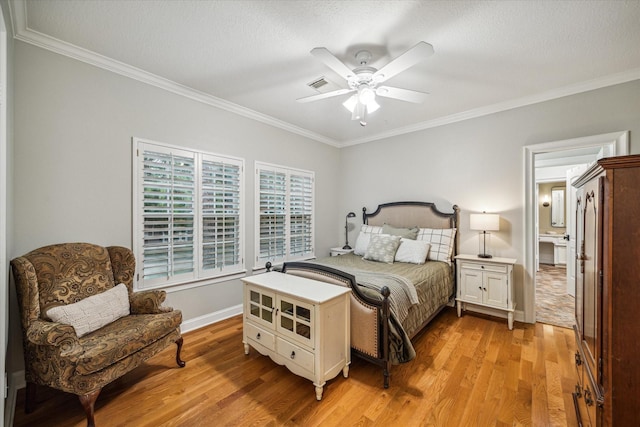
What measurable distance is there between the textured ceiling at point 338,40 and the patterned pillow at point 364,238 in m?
2.06

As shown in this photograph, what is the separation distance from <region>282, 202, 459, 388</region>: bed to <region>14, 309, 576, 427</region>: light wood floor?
10.7 inches

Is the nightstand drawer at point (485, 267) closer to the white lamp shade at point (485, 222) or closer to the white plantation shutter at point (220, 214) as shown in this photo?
the white lamp shade at point (485, 222)

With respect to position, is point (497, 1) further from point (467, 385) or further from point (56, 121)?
point (56, 121)

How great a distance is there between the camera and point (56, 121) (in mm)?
2227

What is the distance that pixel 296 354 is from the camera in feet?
6.66

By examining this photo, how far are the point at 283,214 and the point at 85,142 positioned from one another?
7.90ft

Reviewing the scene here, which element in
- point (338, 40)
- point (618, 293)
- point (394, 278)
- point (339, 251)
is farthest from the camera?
point (339, 251)

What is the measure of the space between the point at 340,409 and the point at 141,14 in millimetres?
3115

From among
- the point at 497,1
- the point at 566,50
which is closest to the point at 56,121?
the point at 497,1

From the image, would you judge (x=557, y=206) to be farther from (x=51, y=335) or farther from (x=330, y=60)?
(x=51, y=335)

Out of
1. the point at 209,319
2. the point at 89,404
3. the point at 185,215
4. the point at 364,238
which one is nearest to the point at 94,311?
the point at 89,404

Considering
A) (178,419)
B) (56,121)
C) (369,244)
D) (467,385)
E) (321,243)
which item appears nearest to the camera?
(178,419)

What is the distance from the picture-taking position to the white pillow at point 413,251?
11.2ft

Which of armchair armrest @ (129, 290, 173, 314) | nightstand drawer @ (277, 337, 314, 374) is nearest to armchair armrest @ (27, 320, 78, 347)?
armchair armrest @ (129, 290, 173, 314)
